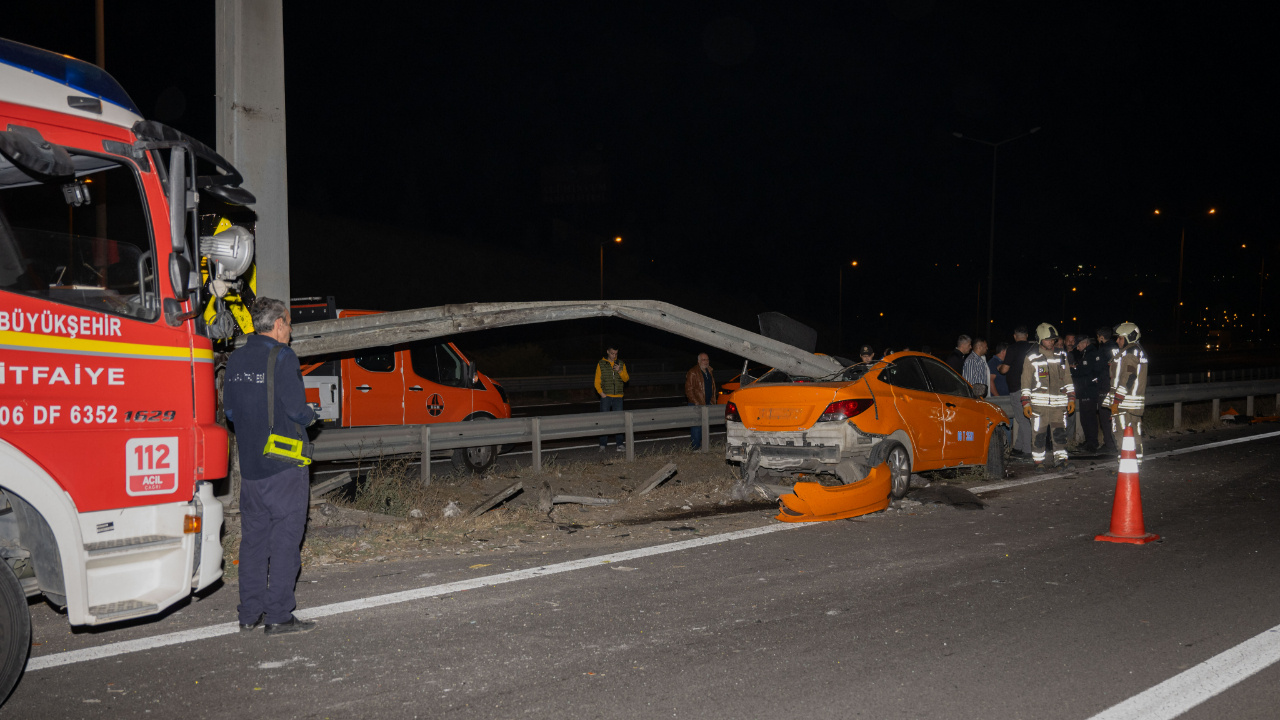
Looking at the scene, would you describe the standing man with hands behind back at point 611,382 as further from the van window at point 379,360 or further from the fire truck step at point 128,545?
the fire truck step at point 128,545

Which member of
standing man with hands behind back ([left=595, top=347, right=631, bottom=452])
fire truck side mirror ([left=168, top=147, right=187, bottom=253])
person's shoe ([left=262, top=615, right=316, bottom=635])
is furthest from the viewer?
standing man with hands behind back ([left=595, top=347, right=631, bottom=452])

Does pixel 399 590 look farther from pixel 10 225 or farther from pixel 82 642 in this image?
pixel 10 225

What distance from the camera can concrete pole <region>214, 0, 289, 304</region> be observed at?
23.2 ft

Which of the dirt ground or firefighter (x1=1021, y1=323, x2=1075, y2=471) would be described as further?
firefighter (x1=1021, y1=323, x2=1075, y2=471)

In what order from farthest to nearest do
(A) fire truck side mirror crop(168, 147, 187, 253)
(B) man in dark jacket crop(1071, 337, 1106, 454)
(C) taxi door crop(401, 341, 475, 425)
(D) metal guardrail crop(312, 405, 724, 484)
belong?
(B) man in dark jacket crop(1071, 337, 1106, 454) < (C) taxi door crop(401, 341, 475, 425) < (D) metal guardrail crop(312, 405, 724, 484) < (A) fire truck side mirror crop(168, 147, 187, 253)

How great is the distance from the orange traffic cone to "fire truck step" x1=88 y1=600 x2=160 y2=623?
6985mm

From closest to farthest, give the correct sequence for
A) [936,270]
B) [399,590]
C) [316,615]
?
[316,615] < [399,590] < [936,270]

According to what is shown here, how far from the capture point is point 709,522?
26.6 feet

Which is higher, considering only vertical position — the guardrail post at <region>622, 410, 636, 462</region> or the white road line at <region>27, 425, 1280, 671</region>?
the guardrail post at <region>622, 410, 636, 462</region>

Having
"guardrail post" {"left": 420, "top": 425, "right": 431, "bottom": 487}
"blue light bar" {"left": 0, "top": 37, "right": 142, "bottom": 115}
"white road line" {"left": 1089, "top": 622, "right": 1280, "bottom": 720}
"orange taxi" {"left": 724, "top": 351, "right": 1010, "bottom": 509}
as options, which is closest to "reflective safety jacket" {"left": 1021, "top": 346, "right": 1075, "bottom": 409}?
"orange taxi" {"left": 724, "top": 351, "right": 1010, "bottom": 509}

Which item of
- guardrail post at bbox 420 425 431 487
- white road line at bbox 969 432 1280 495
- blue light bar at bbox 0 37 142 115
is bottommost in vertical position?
white road line at bbox 969 432 1280 495

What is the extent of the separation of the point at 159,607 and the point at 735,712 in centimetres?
277

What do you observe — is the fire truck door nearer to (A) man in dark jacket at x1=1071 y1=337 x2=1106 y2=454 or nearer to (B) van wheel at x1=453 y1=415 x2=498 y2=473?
(B) van wheel at x1=453 y1=415 x2=498 y2=473

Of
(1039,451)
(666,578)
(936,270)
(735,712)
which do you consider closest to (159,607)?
(735,712)
